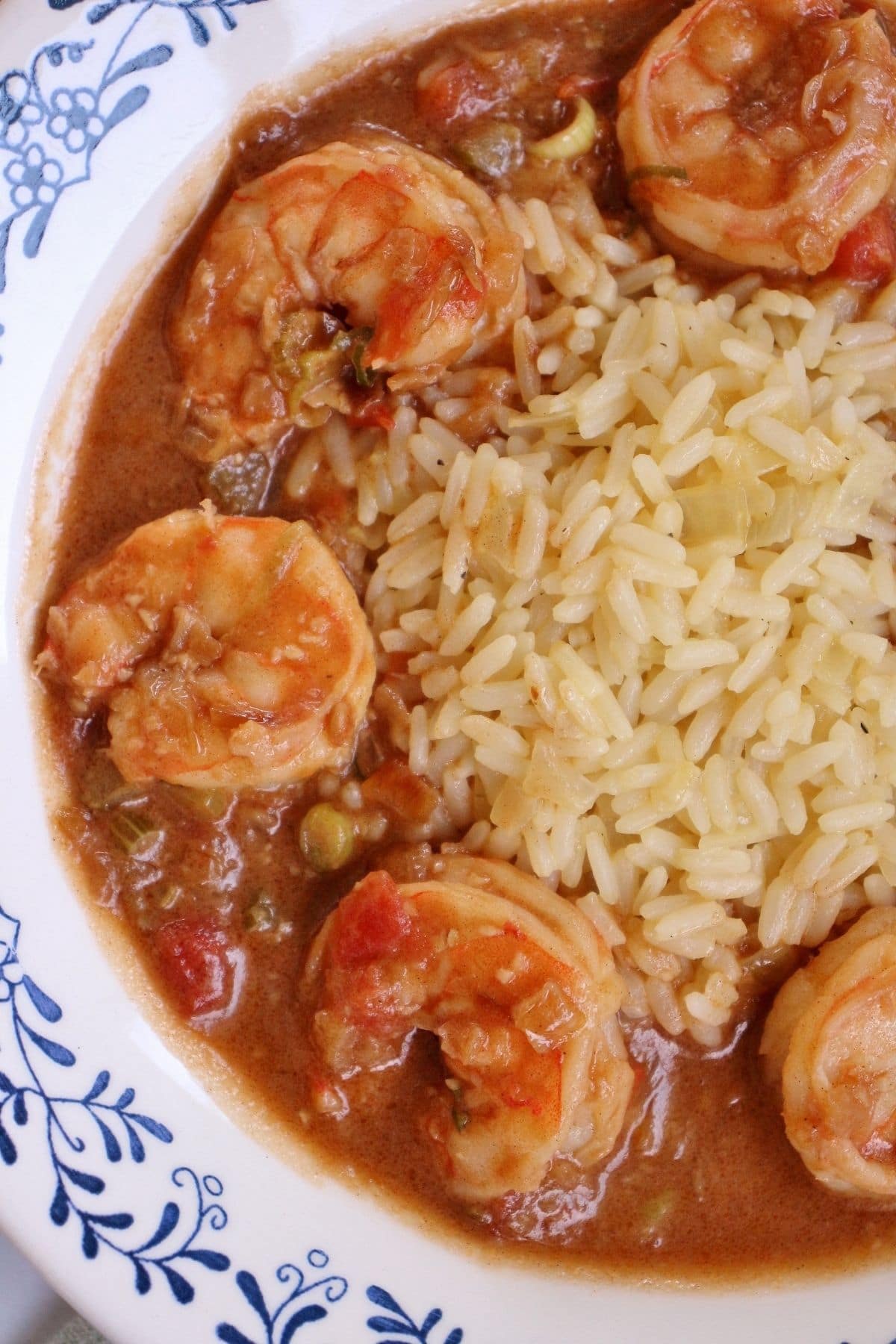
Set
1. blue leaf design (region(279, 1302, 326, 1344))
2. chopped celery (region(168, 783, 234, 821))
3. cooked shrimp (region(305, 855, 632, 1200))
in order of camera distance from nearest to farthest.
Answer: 1. cooked shrimp (region(305, 855, 632, 1200))
2. blue leaf design (region(279, 1302, 326, 1344))
3. chopped celery (region(168, 783, 234, 821))

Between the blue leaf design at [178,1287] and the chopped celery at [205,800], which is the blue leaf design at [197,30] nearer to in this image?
the chopped celery at [205,800]

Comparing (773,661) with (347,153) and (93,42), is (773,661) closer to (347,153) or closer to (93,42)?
(347,153)

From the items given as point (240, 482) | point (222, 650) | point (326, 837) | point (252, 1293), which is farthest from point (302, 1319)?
point (240, 482)

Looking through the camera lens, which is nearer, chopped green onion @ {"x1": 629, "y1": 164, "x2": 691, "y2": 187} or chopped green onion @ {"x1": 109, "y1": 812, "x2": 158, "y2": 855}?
chopped green onion @ {"x1": 629, "y1": 164, "x2": 691, "y2": 187}

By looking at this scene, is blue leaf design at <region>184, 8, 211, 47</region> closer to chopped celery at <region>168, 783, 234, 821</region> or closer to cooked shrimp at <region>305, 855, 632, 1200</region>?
chopped celery at <region>168, 783, 234, 821</region>

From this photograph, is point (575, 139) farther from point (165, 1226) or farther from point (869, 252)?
point (165, 1226)

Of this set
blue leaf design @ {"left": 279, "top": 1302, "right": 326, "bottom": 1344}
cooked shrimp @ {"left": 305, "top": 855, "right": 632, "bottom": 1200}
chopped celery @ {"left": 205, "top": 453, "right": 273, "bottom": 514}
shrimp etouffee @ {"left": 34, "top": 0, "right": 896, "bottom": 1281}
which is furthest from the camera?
chopped celery @ {"left": 205, "top": 453, "right": 273, "bottom": 514}

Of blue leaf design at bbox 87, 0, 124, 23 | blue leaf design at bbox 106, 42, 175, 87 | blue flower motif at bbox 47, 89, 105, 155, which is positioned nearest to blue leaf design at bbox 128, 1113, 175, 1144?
blue flower motif at bbox 47, 89, 105, 155
